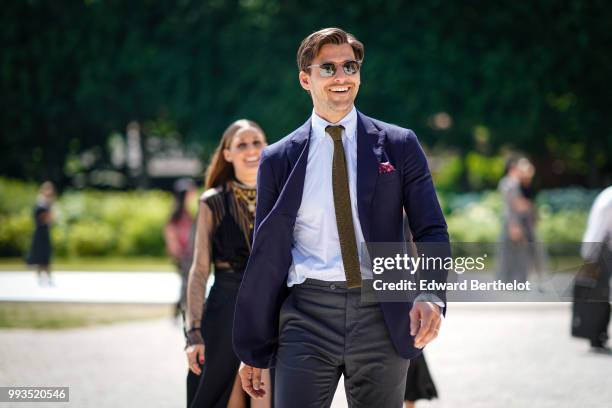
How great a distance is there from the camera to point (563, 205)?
2561 cm

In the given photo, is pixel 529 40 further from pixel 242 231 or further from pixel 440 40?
pixel 242 231

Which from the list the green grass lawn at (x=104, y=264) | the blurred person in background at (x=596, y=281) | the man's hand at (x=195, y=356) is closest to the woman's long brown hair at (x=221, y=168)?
the man's hand at (x=195, y=356)

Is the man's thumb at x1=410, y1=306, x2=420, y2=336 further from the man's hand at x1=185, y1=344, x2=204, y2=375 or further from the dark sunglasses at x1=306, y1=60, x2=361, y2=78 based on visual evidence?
the man's hand at x1=185, y1=344, x2=204, y2=375

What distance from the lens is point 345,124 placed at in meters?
3.86

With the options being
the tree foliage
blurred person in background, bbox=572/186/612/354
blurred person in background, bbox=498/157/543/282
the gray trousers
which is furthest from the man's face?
the tree foliage

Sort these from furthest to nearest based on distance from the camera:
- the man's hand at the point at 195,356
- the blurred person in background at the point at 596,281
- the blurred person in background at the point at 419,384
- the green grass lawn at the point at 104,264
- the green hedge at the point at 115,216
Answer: the green hedge at the point at 115,216 < the green grass lawn at the point at 104,264 < the blurred person in background at the point at 596,281 < the blurred person in background at the point at 419,384 < the man's hand at the point at 195,356

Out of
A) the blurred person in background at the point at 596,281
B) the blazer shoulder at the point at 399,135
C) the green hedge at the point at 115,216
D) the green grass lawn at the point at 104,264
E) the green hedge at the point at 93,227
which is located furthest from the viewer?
the green hedge at the point at 93,227

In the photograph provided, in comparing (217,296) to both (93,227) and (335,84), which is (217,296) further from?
(93,227)

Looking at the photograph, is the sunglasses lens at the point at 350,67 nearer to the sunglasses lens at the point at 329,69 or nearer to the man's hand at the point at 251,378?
the sunglasses lens at the point at 329,69

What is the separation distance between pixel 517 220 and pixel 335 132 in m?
12.4

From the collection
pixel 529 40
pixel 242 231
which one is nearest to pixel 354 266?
pixel 242 231

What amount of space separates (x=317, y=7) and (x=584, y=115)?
8.57 m

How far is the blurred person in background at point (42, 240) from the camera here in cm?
1902

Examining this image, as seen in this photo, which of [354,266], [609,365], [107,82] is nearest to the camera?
[354,266]
